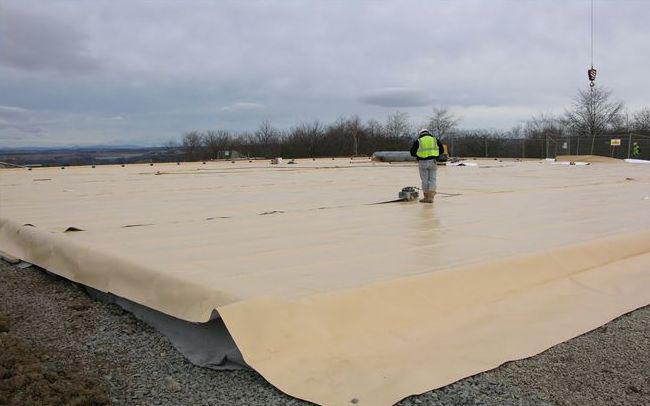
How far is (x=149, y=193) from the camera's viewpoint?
38.6ft

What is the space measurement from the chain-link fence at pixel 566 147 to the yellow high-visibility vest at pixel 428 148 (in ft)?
84.2

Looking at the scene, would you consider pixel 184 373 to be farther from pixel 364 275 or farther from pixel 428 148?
pixel 428 148

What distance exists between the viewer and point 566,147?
33250mm

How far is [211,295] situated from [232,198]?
707 cm

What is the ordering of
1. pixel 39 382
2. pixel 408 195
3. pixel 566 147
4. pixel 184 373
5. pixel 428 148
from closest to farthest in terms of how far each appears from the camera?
pixel 39 382 < pixel 184 373 < pixel 428 148 < pixel 408 195 < pixel 566 147

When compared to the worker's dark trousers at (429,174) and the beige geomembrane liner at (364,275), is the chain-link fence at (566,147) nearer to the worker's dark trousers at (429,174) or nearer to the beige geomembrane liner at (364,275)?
the worker's dark trousers at (429,174)

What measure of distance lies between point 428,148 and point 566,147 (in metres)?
27.1

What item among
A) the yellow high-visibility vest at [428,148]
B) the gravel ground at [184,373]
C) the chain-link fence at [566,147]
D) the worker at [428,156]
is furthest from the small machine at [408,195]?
the chain-link fence at [566,147]

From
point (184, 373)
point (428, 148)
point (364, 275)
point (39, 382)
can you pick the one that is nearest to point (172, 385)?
point (184, 373)

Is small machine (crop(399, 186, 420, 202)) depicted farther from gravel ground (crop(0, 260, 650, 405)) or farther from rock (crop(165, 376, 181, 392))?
rock (crop(165, 376, 181, 392))

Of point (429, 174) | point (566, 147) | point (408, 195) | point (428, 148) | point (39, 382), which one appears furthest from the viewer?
point (566, 147)

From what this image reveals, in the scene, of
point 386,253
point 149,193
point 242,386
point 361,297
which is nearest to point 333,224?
point 386,253

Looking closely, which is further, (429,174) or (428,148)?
(429,174)

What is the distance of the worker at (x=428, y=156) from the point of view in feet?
31.1
